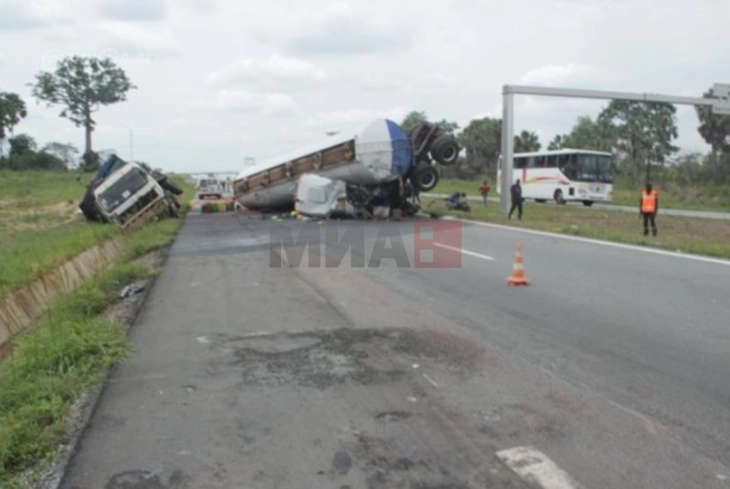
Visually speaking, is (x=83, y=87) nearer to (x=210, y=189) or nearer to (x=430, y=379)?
(x=210, y=189)

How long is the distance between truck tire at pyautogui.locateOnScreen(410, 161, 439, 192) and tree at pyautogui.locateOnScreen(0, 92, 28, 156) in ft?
209

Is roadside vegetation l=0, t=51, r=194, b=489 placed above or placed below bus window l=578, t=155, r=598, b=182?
below

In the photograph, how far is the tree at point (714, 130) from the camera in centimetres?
4866

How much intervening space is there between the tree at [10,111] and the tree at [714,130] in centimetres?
6609

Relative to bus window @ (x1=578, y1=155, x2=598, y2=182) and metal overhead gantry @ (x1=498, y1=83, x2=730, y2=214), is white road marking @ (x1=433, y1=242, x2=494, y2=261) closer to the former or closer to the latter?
metal overhead gantry @ (x1=498, y1=83, x2=730, y2=214)

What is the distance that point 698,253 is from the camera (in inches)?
516

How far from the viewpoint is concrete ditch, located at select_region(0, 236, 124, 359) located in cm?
849

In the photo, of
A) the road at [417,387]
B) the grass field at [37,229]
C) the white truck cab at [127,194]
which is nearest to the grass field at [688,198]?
the white truck cab at [127,194]

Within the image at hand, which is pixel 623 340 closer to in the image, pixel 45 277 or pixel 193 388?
pixel 193 388

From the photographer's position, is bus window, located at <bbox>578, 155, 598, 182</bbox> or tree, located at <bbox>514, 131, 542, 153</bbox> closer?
bus window, located at <bbox>578, 155, 598, 182</bbox>

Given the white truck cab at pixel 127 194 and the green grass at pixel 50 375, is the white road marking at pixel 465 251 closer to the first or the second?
the green grass at pixel 50 375

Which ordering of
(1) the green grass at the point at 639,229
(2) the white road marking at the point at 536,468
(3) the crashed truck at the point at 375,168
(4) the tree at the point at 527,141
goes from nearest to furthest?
(2) the white road marking at the point at 536,468
(1) the green grass at the point at 639,229
(3) the crashed truck at the point at 375,168
(4) the tree at the point at 527,141

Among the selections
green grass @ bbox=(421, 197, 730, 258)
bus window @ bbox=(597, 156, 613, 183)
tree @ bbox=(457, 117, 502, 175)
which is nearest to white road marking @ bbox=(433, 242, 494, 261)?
green grass @ bbox=(421, 197, 730, 258)

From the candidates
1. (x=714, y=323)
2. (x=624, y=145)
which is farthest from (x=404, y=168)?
(x=624, y=145)
